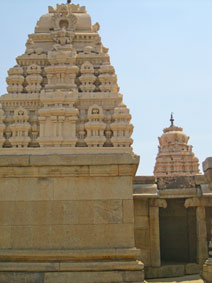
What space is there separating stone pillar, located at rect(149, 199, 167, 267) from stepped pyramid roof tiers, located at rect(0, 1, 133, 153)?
9.50 m

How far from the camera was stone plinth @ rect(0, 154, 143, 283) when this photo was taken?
21.6 ft

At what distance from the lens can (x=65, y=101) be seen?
24.2 metres

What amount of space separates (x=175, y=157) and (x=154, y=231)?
1079 inches

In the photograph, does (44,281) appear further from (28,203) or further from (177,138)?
(177,138)

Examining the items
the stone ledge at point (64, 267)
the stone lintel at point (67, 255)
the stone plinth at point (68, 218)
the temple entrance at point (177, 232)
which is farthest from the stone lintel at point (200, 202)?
the stone ledge at point (64, 267)

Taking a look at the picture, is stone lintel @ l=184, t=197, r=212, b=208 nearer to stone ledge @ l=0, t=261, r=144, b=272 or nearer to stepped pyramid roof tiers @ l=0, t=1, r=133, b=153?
stone ledge @ l=0, t=261, r=144, b=272

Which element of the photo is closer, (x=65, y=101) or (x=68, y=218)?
(x=68, y=218)

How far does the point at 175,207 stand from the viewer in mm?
15828

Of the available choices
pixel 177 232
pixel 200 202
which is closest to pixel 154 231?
pixel 200 202

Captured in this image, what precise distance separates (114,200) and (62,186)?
37.3 inches

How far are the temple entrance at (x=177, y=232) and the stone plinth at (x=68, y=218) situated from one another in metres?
8.97

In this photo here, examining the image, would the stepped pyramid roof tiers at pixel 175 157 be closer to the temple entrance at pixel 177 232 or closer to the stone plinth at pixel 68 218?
the temple entrance at pixel 177 232

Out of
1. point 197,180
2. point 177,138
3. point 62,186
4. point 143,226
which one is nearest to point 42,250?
point 62,186

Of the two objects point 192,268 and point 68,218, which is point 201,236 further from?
point 68,218
